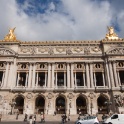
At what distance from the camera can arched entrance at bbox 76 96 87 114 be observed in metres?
48.9

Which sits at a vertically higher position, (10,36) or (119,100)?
(10,36)

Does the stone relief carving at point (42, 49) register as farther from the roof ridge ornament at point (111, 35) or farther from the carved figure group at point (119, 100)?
the carved figure group at point (119, 100)

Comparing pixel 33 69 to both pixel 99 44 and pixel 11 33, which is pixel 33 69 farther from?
pixel 99 44

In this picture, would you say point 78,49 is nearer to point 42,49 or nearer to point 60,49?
point 60,49

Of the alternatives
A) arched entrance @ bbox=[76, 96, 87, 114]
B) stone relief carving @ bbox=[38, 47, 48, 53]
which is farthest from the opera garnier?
stone relief carving @ bbox=[38, 47, 48, 53]

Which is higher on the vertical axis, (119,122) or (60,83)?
(60,83)

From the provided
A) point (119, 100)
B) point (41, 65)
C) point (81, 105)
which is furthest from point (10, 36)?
point (119, 100)

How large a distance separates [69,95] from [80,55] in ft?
39.8

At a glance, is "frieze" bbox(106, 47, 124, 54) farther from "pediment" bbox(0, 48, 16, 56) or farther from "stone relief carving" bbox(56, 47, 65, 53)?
"pediment" bbox(0, 48, 16, 56)

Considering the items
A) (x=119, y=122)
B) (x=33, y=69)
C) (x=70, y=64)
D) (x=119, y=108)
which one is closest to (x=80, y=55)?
(x=70, y=64)

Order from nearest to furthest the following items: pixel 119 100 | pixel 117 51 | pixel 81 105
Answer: pixel 119 100
pixel 81 105
pixel 117 51

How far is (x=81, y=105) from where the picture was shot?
51562 millimetres

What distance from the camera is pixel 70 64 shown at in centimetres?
5269

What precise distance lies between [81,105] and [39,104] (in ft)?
38.2
